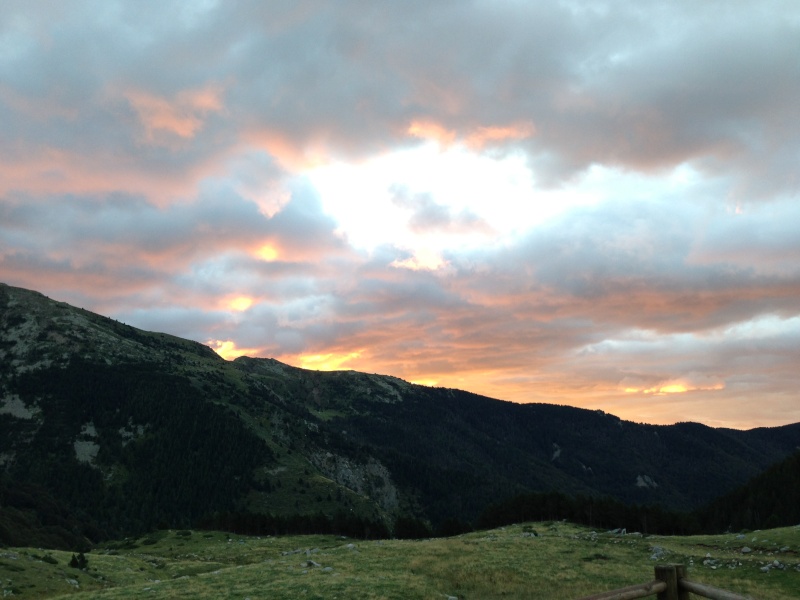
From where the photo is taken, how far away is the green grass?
111 feet

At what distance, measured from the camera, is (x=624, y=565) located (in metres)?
43.7

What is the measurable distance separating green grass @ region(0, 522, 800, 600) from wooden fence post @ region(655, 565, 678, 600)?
72.2 ft

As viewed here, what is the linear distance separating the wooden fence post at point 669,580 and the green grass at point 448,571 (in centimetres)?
2199

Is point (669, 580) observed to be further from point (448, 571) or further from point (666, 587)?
point (448, 571)

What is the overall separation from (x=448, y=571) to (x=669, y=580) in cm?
3240

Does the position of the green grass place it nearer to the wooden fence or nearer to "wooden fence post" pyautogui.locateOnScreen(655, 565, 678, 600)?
the wooden fence

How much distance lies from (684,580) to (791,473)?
225128mm

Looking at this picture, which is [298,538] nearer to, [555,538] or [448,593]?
[555,538]

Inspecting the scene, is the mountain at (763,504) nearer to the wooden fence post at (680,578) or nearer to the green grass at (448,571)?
the green grass at (448,571)

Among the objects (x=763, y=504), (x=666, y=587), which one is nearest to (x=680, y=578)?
(x=666, y=587)

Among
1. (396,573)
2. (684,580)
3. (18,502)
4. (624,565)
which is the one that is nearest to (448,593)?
(396,573)

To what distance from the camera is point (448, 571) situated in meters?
42.0

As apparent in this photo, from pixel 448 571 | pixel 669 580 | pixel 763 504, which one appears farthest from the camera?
pixel 763 504

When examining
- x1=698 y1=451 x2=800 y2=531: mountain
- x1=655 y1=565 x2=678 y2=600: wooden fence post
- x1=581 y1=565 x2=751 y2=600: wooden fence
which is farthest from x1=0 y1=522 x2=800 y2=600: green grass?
x1=698 y1=451 x2=800 y2=531: mountain
